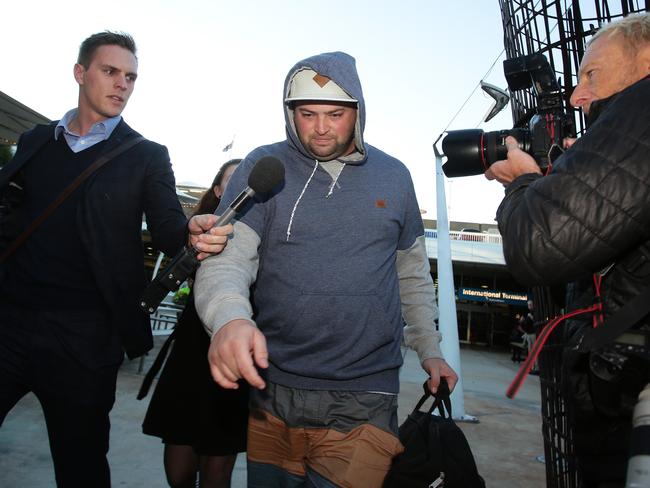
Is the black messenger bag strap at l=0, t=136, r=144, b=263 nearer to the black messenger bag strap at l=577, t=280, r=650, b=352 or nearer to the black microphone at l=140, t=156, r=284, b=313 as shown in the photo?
the black microphone at l=140, t=156, r=284, b=313

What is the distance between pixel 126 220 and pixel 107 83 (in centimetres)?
67

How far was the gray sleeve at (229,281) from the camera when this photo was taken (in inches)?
56.1

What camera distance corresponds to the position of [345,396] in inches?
74.1

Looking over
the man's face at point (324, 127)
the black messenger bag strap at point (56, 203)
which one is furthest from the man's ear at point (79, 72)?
the man's face at point (324, 127)

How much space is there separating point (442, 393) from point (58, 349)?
1460 mm

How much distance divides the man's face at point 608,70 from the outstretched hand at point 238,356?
1274 mm

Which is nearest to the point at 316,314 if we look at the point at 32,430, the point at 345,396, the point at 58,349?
the point at 345,396

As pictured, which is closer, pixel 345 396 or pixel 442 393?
pixel 345 396

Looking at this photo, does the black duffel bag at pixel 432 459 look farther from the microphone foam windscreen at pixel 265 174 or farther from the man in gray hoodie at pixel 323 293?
the microphone foam windscreen at pixel 265 174

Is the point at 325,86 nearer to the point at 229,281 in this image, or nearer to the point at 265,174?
the point at 265,174

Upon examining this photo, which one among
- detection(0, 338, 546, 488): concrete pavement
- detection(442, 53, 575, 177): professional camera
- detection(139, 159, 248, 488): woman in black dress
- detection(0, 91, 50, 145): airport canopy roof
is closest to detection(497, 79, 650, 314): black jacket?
detection(442, 53, 575, 177): professional camera

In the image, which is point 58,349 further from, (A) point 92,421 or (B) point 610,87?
(B) point 610,87

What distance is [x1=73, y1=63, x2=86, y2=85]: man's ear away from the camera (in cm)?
252

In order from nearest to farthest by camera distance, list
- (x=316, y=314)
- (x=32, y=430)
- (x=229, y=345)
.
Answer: (x=229, y=345) < (x=316, y=314) < (x=32, y=430)
